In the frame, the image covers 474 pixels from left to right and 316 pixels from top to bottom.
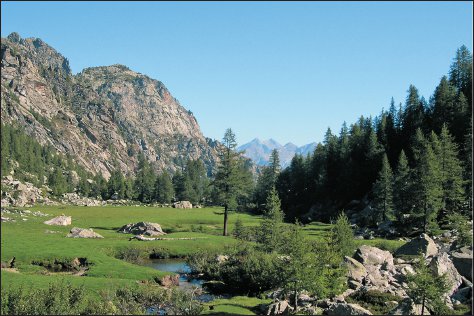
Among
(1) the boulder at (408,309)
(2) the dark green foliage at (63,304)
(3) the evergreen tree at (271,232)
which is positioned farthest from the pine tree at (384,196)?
(2) the dark green foliage at (63,304)

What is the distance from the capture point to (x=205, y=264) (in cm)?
4988

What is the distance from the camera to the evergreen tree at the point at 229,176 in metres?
75.6

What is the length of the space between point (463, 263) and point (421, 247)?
38.1 ft

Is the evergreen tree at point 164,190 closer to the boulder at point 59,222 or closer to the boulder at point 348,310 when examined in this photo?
the boulder at point 59,222

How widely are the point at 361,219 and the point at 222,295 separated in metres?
61.5

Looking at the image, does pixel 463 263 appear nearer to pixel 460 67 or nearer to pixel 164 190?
pixel 460 67

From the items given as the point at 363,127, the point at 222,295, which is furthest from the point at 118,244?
the point at 363,127

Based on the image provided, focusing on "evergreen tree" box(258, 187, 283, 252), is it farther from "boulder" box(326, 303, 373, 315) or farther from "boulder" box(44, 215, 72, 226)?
"boulder" box(44, 215, 72, 226)

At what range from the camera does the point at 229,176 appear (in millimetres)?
76688

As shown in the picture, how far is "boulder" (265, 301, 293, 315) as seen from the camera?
3128cm

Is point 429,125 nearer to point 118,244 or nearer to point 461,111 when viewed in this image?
point 461,111

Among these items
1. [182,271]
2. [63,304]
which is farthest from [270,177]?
[63,304]

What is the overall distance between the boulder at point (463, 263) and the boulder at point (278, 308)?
14.9 meters

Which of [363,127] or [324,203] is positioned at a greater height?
[363,127]
